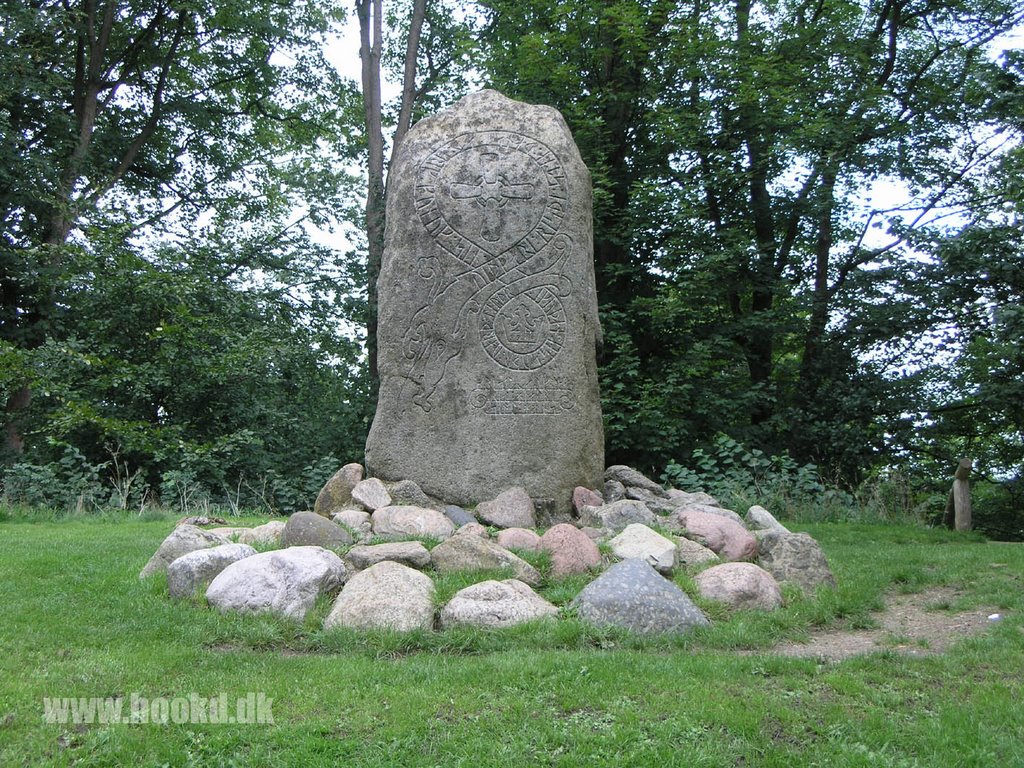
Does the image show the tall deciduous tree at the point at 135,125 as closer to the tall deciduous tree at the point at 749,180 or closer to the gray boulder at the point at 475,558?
the tall deciduous tree at the point at 749,180

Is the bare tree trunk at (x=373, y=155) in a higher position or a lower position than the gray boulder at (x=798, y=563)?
higher

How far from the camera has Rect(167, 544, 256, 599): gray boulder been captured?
540 centimetres

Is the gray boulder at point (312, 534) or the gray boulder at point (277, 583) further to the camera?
the gray boulder at point (312, 534)

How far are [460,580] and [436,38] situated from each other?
14.5m

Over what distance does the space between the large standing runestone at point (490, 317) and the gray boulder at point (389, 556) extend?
209 cm

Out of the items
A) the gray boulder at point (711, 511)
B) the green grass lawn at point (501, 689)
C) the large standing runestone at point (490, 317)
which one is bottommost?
the green grass lawn at point (501, 689)

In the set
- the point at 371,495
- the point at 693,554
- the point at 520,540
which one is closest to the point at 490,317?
the point at 371,495

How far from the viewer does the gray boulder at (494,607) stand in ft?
15.9

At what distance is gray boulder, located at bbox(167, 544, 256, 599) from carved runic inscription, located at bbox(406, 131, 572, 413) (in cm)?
286

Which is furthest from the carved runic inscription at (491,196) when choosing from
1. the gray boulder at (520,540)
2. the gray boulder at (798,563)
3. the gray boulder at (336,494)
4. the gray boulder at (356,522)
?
the gray boulder at (798,563)

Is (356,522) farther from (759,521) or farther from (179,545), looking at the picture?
(759,521)

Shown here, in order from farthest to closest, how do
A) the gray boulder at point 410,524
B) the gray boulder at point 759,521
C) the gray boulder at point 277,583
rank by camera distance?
the gray boulder at point 759,521 → the gray boulder at point 410,524 → the gray boulder at point 277,583

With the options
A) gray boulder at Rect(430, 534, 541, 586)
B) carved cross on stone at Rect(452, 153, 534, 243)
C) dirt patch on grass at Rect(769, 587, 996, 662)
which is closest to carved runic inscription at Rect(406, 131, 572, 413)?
carved cross on stone at Rect(452, 153, 534, 243)

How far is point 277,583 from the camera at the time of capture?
201 inches
